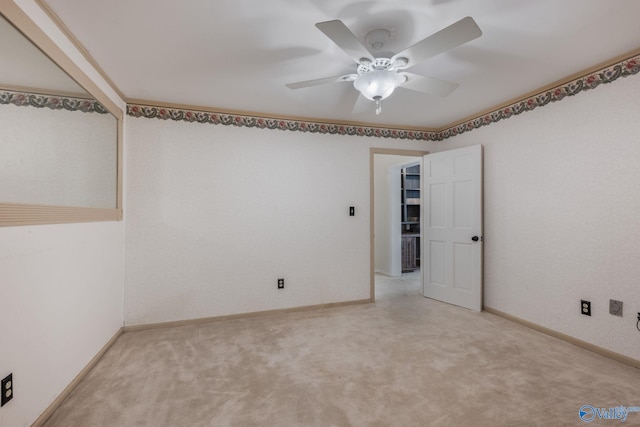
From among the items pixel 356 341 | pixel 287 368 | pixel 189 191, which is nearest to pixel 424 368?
pixel 356 341

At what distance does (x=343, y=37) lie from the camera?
1541 mm

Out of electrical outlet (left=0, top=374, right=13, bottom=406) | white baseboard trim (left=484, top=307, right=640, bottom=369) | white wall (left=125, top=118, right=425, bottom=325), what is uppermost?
white wall (left=125, top=118, right=425, bottom=325)

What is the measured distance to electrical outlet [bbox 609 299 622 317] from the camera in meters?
2.26

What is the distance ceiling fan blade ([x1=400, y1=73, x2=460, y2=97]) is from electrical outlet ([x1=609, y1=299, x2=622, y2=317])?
2060mm

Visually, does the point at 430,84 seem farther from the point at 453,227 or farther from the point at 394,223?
the point at 394,223

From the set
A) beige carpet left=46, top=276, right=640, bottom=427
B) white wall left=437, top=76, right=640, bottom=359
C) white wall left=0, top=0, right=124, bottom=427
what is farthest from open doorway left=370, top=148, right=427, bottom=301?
white wall left=0, top=0, right=124, bottom=427

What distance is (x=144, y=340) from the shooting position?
2.73 meters

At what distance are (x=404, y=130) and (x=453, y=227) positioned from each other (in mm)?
1443

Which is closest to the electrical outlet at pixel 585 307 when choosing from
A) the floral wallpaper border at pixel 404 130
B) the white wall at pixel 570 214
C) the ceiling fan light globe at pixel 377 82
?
the white wall at pixel 570 214

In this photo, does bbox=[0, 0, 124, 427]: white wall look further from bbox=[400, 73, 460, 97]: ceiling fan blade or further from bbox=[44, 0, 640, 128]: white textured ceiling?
bbox=[400, 73, 460, 97]: ceiling fan blade

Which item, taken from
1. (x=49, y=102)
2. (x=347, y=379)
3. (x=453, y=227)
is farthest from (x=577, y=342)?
(x=49, y=102)

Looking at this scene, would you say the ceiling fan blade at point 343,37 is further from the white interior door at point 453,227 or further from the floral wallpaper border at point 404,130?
the white interior door at point 453,227

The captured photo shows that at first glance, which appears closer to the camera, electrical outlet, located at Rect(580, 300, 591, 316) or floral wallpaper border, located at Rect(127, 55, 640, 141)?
floral wallpaper border, located at Rect(127, 55, 640, 141)

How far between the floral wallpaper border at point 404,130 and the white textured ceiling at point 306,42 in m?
0.11
